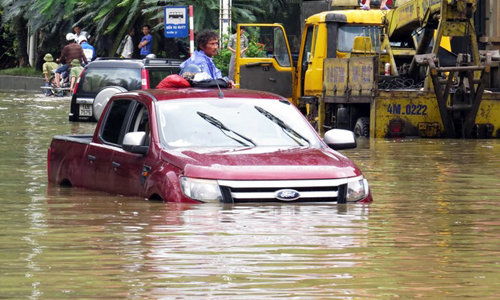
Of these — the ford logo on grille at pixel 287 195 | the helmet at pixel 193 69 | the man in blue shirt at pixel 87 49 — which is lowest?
the man in blue shirt at pixel 87 49

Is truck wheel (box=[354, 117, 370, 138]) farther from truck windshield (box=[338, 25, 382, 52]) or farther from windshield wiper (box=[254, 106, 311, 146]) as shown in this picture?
windshield wiper (box=[254, 106, 311, 146])

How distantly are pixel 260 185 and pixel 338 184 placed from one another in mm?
631

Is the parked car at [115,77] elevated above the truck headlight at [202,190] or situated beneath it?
situated beneath

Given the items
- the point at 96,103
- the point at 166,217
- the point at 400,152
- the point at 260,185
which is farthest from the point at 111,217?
the point at 400,152

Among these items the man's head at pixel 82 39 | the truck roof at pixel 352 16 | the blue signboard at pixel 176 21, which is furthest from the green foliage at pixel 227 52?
the truck roof at pixel 352 16

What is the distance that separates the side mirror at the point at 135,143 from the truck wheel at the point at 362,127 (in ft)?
40.5

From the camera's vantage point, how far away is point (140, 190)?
10117 millimetres

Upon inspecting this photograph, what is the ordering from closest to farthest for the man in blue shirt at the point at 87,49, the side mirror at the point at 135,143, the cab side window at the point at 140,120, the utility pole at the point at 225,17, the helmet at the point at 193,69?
the side mirror at the point at 135,143, the cab side window at the point at 140,120, the helmet at the point at 193,69, the utility pole at the point at 225,17, the man in blue shirt at the point at 87,49

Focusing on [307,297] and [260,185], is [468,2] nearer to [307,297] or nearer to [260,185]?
[260,185]

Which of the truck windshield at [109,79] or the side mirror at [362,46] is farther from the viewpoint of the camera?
the truck windshield at [109,79]

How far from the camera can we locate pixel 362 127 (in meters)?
22.3

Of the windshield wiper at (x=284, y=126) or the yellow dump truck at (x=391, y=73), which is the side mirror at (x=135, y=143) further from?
the yellow dump truck at (x=391, y=73)

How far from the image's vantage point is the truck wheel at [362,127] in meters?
22.2

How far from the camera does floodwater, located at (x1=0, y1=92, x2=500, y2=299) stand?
6551 millimetres
